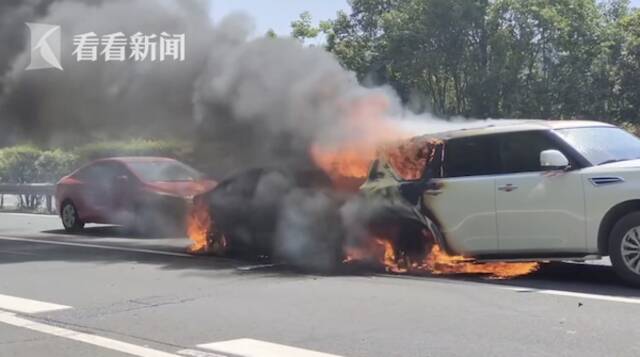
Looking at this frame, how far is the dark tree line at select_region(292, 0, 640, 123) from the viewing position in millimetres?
20422

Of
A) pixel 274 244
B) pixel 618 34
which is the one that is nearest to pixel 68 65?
pixel 274 244

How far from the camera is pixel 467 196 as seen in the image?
809 centimetres

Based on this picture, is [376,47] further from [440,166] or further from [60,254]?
[440,166]

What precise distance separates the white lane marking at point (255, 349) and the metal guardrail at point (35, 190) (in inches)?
547

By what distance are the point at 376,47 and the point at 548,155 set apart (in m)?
15.6

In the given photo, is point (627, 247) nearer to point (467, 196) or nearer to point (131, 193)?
point (467, 196)

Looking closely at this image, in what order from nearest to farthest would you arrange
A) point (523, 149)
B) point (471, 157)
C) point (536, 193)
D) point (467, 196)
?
1. point (536, 193)
2. point (523, 149)
3. point (467, 196)
4. point (471, 157)

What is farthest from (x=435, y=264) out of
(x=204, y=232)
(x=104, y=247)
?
(x=104, y=247)

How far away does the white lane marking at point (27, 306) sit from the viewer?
722 centimetres

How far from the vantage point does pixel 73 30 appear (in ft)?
47.4

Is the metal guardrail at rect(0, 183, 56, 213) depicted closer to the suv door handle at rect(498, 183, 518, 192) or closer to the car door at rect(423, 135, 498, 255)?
the car door at rect(423, 135, 498, 255)

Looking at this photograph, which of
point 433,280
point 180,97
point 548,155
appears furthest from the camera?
point 180,97

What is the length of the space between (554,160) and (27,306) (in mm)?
4938

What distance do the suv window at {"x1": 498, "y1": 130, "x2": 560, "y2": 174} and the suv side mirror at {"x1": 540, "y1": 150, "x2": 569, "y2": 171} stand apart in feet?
0.51
